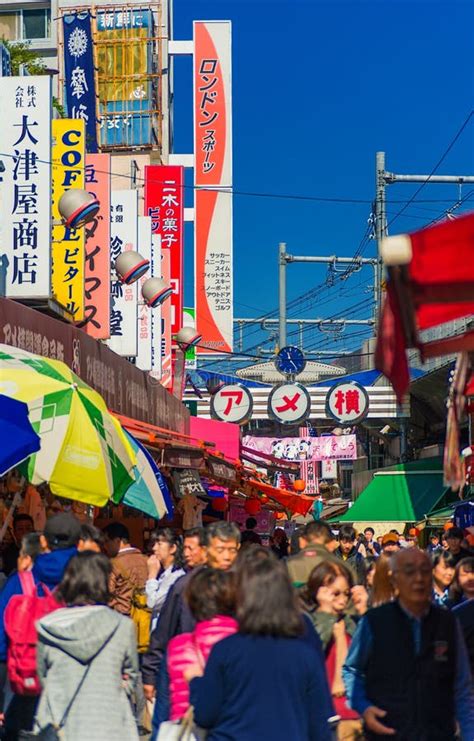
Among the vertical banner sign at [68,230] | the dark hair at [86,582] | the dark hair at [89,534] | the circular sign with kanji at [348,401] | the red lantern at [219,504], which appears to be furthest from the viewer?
the circular sign with kanji at [348,401]

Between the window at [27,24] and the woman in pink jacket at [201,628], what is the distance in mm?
58648

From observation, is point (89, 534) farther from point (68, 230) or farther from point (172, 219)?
point (172, 219)

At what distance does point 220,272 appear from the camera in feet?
123

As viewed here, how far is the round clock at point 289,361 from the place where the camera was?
128 feet

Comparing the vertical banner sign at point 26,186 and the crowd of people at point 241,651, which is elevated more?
the vertical banner sign at point 26,186

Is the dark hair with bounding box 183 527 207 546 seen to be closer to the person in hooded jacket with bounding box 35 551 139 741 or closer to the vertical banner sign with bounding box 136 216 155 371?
the person in hooded jacket with bounding box 35 551 139 741

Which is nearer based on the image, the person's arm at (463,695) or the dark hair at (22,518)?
the person's arm at (463,695)

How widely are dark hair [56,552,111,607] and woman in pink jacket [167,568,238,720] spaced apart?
1.63ft

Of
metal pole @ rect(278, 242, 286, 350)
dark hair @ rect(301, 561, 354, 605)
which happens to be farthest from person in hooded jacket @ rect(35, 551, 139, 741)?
metal pole @ rect(278, 242, 286, 350)

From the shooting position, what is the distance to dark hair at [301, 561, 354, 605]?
6.93 meters

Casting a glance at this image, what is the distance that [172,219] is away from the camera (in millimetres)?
30609

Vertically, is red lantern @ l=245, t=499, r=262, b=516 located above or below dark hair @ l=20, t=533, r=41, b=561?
above

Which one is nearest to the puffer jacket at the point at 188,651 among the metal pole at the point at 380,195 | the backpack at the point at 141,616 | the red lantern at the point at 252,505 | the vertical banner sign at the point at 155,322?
the backpack at the point at 141,616

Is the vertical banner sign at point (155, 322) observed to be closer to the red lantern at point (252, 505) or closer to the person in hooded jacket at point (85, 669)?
the red lantern at point (252, 505)
